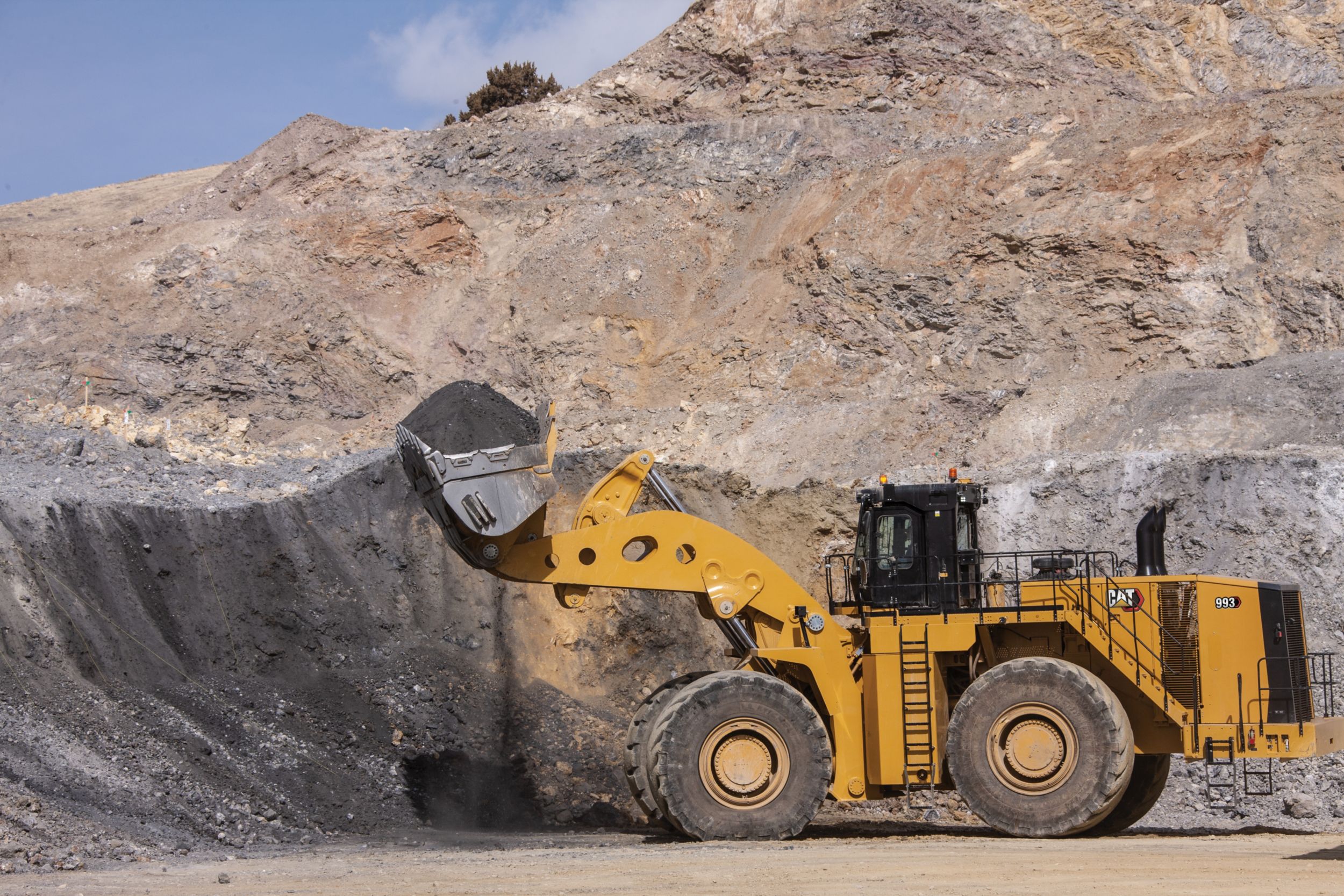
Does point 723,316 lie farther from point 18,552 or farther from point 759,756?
point 759,756

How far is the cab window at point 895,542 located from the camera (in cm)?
1048

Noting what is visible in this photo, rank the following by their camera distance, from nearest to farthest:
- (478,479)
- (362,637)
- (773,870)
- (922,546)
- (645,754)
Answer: (773,870)
(478,479)
(645,754)
(922,546)
(362,637)

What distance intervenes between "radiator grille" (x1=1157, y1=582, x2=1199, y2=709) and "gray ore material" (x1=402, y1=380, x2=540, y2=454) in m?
5.10

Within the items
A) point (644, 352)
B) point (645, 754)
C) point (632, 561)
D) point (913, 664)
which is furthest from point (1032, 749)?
point (644, 352)

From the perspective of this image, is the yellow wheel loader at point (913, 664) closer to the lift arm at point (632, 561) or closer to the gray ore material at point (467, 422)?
the lift arm at point (632, 561)

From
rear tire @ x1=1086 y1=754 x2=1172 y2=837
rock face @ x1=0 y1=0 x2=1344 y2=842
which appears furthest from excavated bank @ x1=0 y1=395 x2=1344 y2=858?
rear tire @ x1=1086 y1=754 x2=1172 y2=837

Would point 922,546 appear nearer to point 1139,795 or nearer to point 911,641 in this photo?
point 911,641

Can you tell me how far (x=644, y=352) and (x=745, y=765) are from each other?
16.4 meters

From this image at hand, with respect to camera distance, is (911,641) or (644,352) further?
(644,352)

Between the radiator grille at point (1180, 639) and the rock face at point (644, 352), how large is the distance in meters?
3.05

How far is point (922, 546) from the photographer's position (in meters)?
10.5

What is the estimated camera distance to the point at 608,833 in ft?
38.3

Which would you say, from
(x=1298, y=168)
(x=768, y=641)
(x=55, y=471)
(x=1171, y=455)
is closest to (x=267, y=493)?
(x=55, y=471)

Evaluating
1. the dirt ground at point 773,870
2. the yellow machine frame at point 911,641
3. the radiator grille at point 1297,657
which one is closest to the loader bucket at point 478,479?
the yellow machine frame at point 911,641
